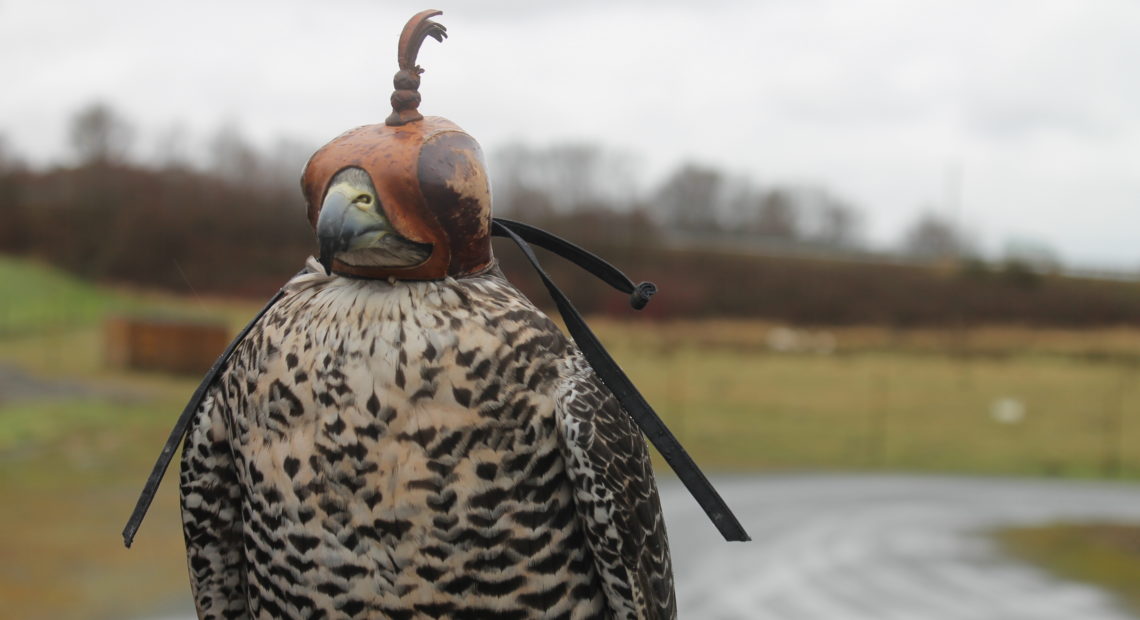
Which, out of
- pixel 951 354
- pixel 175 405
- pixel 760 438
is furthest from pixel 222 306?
pixel 951 354

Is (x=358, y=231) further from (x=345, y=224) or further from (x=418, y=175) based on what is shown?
(x=418, y=175)

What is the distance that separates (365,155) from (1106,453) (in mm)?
18888

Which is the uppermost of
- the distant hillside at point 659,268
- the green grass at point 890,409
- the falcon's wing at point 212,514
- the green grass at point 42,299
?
the falcon's wing at point 212,514

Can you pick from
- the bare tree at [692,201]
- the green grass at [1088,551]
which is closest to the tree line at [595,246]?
the bare tree at [692,201]

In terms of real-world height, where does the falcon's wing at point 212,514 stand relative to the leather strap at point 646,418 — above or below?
below

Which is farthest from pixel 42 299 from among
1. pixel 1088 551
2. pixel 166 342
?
pixel 1088 551

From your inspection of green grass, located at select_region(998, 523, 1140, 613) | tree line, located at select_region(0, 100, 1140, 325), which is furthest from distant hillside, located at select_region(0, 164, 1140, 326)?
green grass, located at select_region(998, 523, 1140, 613)

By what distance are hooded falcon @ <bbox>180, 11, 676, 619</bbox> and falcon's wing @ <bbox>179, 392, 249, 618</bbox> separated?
0.11m

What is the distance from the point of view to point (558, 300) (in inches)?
77.1

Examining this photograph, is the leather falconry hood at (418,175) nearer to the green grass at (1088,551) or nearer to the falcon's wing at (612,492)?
the falcon's wing at (612,492)

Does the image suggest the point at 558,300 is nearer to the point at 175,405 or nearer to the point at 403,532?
the point at 403,532

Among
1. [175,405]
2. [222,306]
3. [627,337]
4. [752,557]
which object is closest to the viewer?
[752,557]

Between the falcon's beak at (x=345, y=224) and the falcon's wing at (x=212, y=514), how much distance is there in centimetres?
51

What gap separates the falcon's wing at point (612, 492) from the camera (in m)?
1.80
